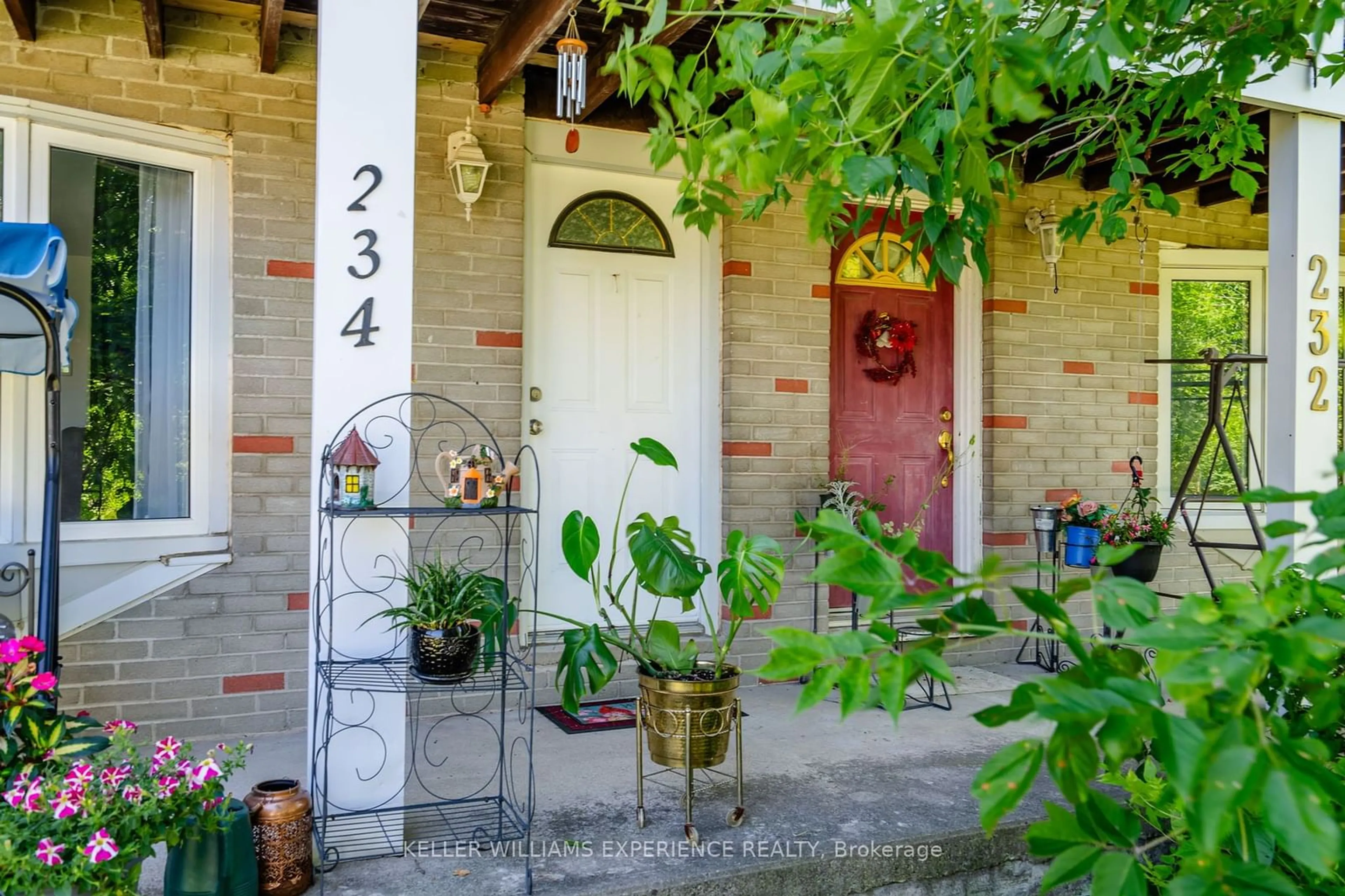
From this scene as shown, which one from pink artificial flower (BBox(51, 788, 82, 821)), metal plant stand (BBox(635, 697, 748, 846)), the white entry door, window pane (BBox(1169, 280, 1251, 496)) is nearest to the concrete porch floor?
metal plant stand (BBox(635, 697, 748, 846))

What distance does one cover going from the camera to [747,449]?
4531 mm

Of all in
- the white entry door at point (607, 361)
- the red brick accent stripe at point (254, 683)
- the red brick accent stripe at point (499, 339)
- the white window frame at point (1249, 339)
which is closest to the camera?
the red brick accent stripe at point (254, 683)

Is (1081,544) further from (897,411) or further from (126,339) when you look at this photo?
(126,339)

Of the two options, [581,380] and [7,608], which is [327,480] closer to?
[7,608]

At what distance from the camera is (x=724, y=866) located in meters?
2.56

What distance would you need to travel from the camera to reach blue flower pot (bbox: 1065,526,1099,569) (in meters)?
4.73

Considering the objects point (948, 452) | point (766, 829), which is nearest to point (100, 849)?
point (766, 829)

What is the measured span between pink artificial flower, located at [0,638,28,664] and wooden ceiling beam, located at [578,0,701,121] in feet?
7.62

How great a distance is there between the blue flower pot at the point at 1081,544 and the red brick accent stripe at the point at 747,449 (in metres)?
1.52

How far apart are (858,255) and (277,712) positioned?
3316 mm

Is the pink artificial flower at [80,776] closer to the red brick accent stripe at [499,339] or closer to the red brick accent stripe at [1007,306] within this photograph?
the red brick accent stripe at [499,339]

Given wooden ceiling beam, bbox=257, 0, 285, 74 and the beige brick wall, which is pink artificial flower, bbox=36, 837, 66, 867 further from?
wooden ceiling beam, bbox=257, 0, 285, 74

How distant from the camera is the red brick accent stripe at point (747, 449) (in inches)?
178

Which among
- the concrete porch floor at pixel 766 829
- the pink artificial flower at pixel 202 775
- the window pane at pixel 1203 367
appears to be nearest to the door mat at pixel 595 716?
the concrete porch floor at pixel 766 829
